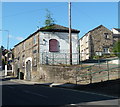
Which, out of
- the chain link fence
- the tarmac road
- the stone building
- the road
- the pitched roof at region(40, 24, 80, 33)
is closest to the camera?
the tarmac road

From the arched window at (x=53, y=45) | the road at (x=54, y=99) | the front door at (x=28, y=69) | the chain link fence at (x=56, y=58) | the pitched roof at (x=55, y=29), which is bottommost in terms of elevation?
the road at (x=54, y=99)

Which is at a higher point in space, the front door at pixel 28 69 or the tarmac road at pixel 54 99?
the front door at pixel 28 69

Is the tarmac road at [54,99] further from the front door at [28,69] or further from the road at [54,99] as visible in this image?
the front door at [28,69]

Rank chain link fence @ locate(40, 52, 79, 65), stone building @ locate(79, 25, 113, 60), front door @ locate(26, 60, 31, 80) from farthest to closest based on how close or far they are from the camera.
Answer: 1. stone building @ locate(79, 25, 113, 60)
2. front door @ locate(26, 60, 31, 80)
3. chain link fence @ locate(40, 52, 79, 65)

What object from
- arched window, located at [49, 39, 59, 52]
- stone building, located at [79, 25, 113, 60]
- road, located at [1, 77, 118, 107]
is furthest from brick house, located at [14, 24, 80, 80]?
stone building, located at [79, 25, 113, 60]

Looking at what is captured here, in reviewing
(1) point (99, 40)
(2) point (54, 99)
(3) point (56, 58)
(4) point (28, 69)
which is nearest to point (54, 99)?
(2) point (54, 99)

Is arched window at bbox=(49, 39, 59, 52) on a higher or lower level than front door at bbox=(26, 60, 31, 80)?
higher

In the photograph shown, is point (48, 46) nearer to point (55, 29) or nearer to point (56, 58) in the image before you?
point (56, 58)

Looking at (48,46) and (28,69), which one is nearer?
(48,46)

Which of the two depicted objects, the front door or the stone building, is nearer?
the front door

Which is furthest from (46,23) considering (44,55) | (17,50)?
(17,50)

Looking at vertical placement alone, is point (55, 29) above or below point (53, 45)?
above

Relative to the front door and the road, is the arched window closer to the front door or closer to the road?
the front door

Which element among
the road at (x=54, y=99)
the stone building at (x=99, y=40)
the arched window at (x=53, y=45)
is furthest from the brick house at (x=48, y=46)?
the stone building at (x=99, y=40)
